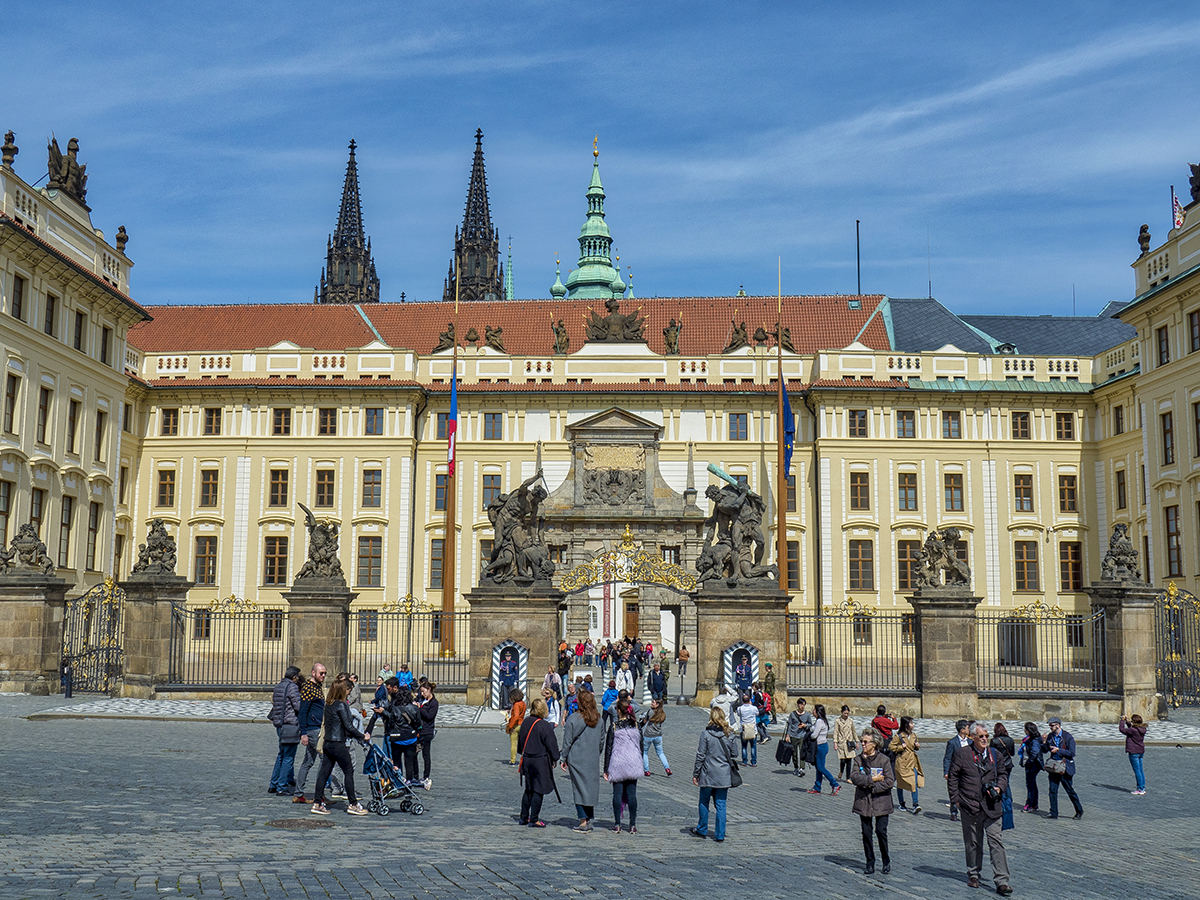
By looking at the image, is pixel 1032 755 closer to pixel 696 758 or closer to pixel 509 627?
pixel 696 758

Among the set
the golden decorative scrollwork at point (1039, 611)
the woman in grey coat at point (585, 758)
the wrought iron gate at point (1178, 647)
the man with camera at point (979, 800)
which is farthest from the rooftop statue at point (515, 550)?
the man with camera at point (979, 800)

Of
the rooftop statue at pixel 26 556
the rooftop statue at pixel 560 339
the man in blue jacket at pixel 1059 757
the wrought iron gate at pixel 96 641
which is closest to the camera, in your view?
the man in blue jacket at pixel 1059 757

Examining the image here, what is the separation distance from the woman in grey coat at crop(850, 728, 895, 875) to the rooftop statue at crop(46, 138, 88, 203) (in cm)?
3788

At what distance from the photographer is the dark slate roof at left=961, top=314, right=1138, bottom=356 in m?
54.9

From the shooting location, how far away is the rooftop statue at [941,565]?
82.9ft

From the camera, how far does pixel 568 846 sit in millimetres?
11023

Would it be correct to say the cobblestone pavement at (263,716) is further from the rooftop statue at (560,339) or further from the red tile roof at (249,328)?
the red tile roof at (249,328)

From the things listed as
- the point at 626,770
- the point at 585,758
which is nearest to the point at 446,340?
the point at 585,758

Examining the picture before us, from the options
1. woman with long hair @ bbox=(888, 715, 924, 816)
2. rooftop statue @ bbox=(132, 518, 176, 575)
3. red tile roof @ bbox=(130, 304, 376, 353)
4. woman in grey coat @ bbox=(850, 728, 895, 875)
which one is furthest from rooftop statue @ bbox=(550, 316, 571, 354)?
woman in grey coat @ bbox=(850, 728, 895, 875)

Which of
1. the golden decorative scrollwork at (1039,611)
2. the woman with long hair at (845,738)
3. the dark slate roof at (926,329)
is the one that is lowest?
the woman with long hair at (845,738)

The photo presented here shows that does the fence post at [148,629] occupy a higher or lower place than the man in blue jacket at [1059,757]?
higher

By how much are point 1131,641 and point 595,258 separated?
62.0m

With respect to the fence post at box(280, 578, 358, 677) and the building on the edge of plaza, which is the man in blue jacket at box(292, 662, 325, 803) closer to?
the fence post at box(280, 578, 358, 677)

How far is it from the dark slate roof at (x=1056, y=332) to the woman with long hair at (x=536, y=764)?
47464mm
